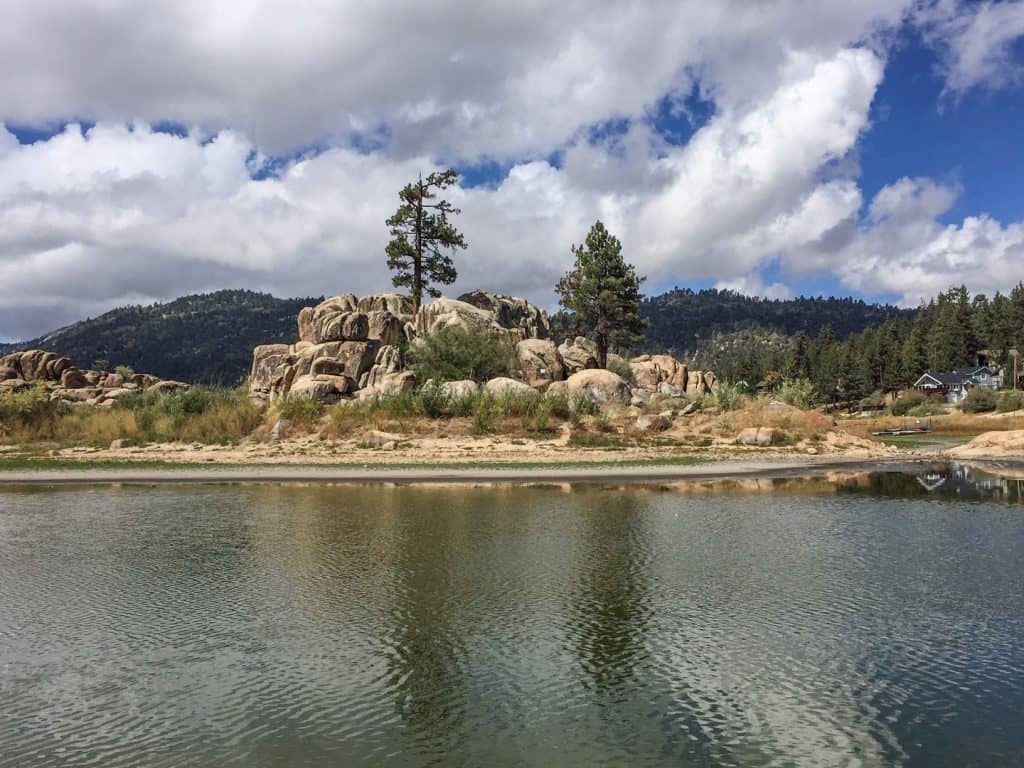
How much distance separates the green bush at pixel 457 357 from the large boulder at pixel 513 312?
1114 centimetres

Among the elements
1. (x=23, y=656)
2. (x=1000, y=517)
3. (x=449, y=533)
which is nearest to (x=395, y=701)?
(x=23, y=656)

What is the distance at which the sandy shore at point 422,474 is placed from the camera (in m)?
33.7

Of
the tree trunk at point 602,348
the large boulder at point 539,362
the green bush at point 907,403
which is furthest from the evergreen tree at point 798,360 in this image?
the large boulder at point 539,362

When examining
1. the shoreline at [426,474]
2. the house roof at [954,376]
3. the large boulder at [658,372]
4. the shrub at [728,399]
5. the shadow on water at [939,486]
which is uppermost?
the house roof at [954,376]

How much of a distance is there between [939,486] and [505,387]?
1062 inches

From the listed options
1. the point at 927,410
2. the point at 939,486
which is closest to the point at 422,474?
the point at 939,486

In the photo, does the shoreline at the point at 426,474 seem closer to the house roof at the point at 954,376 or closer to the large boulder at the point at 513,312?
the large boulder at the point at 513,312

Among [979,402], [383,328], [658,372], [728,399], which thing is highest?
[383,328]

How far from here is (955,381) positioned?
440 feet

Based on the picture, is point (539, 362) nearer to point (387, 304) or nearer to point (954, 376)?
point (387, 304)

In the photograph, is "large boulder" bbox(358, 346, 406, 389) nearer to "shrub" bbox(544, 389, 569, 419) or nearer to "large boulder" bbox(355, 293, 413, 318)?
"large boulder" bbox(355, 293, 413, 318)

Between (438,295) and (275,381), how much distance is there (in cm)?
1750

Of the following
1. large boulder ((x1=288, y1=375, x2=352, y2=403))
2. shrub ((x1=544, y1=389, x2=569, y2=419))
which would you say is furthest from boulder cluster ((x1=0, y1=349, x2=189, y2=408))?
shrub ((x1=544, y1=389, x2=569, y2=419))

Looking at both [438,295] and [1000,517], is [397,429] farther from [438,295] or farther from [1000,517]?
[1000,517]
